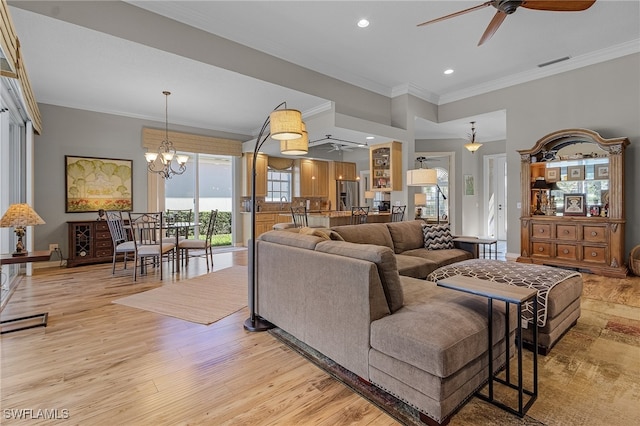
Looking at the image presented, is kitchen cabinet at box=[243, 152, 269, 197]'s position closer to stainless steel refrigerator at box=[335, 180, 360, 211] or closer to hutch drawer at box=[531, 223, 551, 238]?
stainless steel refrigerator at box=[335, 180, 360, 211]

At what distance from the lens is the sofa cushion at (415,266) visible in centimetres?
349

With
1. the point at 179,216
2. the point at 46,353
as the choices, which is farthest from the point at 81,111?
the point at 46,353

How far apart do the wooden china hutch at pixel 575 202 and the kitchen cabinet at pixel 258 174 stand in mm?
5750

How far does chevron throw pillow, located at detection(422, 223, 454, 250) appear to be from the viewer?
4.48 meters

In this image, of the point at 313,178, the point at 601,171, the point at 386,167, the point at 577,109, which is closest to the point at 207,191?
the point at 313,178

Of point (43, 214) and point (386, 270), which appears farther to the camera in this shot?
point (43, 214)

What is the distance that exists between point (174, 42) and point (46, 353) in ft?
11.6

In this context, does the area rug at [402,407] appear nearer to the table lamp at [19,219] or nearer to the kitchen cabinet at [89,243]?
the table lamp at [19,219]

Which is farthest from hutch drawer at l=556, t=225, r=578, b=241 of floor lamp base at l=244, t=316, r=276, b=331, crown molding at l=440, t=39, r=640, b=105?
floor lamp base at l=244, t=316, r=276, b=331

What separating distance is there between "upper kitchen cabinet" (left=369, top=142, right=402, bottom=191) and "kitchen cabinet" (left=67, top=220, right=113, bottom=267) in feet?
17.5

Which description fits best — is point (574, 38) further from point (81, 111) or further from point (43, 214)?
point (43, 214)

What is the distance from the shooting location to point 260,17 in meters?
4.02

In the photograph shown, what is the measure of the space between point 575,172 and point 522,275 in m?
3.63

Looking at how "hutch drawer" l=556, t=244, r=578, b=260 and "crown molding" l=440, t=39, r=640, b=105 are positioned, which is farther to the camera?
"hutch drawer" l=556, t=244, r=578, b=260
